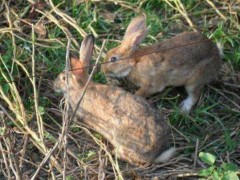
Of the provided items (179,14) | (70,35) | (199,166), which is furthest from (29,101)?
(179,14)

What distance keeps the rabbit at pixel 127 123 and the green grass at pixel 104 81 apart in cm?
10

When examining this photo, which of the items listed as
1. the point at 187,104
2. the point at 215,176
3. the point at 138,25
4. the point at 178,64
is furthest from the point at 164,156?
the point at 138,25

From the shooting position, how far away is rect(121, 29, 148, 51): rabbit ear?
553 cm

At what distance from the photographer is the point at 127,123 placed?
480cm

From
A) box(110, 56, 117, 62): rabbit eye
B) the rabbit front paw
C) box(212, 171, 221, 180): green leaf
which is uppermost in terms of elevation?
box(110, 56, 117, 62): rabbit eye

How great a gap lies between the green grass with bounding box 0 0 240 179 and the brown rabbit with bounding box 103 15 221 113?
4.8 inches

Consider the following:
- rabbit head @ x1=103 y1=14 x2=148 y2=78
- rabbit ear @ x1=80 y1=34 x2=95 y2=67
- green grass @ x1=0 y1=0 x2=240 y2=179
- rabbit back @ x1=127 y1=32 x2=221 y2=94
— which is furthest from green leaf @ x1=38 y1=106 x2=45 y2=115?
rabbit back @ x1=127 y1=32 x2=221 y2=94

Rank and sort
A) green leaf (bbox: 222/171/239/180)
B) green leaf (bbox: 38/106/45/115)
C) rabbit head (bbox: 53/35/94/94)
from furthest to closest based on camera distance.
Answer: rabbit head (bbox: 53/35/94/94), green leaf (bbox: 38/106/45/115), green leaf (bbox: 222/171/239/180)

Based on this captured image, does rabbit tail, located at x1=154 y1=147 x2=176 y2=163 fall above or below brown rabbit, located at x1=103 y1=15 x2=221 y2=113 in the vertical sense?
below

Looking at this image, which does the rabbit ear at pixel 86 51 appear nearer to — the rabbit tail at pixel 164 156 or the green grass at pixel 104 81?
the green grass at pixel 104 81

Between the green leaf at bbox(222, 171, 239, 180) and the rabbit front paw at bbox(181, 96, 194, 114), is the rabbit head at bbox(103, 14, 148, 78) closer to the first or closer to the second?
the rabbit front paw at bbox(181, 96, 194, 114)

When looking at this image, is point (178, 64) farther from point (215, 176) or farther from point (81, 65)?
point (215, 176)

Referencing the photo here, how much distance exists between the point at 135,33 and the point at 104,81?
492 millimetres

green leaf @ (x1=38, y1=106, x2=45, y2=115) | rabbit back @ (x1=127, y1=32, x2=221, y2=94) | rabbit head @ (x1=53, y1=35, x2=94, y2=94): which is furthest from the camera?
rabbit back @ (x1=127, y1=32, x2=221, y2=94)
